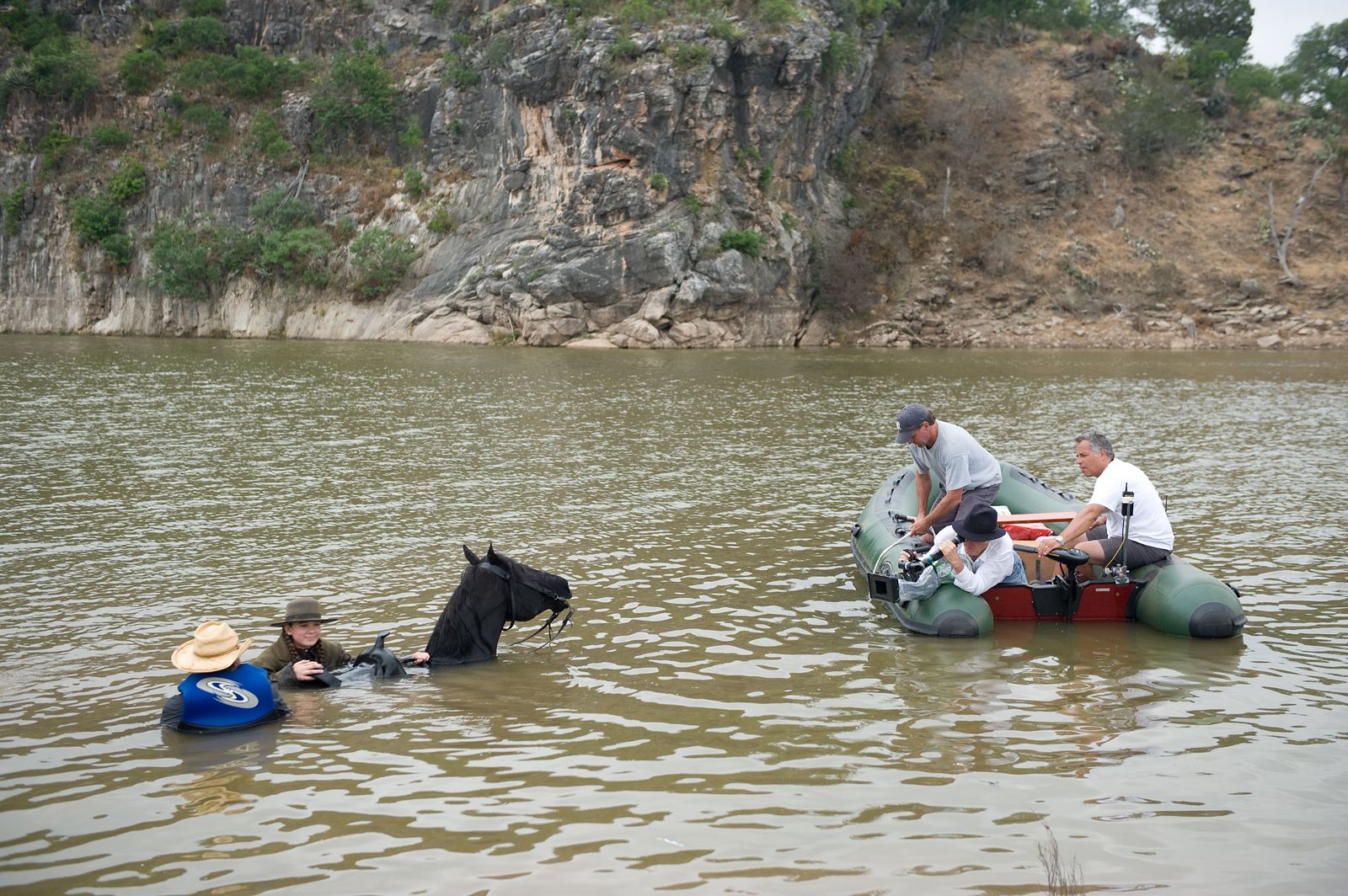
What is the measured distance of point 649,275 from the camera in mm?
47969

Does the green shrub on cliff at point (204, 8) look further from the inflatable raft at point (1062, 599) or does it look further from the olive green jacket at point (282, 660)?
the olive green jacket at point (282, 660)

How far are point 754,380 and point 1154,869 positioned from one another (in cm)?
2786

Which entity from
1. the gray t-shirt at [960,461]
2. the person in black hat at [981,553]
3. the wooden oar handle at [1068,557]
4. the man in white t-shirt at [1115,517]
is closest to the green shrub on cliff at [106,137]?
the gray t-shirt at [960,461]

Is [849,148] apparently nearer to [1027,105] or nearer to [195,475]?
[1027,105]

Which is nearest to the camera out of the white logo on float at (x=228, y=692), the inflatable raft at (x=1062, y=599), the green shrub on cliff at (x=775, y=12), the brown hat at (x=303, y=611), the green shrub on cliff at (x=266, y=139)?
the white logo on float at (x=228, y=692)

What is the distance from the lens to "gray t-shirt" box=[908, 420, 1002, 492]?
33.0ft

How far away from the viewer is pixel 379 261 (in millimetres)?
51969

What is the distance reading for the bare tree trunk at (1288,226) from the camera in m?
51.8

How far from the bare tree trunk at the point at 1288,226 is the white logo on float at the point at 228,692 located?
5407 cm

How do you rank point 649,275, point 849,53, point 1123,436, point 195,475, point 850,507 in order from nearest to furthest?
1. point 850,507
2. point 195,475
3. point 1123,436
4. point 649,275
5. point 849,53

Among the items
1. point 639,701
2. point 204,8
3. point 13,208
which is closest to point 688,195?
point 204,8

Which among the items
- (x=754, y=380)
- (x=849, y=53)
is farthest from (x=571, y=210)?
(x=754, y=380)

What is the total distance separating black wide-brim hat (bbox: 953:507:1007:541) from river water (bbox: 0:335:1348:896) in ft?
2.69

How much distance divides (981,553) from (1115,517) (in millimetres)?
1246
